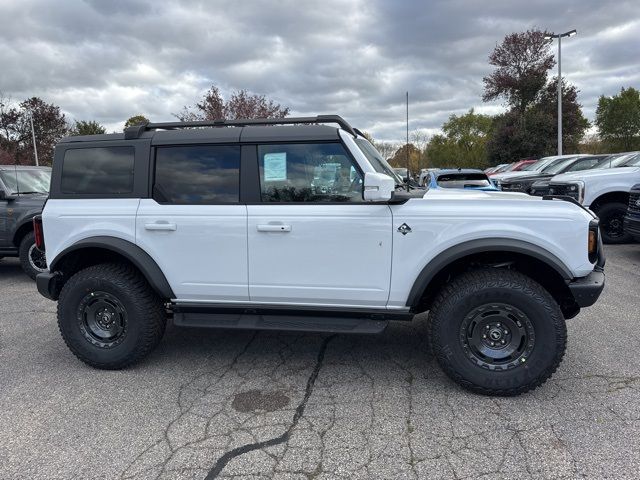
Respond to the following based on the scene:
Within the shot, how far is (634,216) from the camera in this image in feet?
23.4

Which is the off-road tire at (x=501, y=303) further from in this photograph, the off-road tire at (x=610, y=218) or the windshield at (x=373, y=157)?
the off-road tire at (x=610, y=218)

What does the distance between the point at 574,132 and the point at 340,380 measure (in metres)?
35.9

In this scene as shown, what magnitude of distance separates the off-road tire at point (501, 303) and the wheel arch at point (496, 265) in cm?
12

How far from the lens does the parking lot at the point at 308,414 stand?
2555 millimetres

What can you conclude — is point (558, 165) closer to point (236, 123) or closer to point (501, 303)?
point (501, 303)

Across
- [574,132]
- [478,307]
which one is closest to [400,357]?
[478,307]

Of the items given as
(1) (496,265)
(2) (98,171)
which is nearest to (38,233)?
(2) (98,171)

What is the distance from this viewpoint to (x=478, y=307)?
3189mm

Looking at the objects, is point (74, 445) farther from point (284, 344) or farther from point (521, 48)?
point (521, 48)

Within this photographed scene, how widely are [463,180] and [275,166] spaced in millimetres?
6971

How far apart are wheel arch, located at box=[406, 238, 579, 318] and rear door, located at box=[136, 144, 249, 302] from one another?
4.42 feet

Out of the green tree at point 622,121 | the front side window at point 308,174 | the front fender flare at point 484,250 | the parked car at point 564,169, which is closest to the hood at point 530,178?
the parked car at point 564,169

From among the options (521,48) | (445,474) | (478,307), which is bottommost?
(445,474)

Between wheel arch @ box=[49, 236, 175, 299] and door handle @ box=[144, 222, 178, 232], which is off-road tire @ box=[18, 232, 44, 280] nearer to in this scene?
wheel arch @ box=[49, 236, 175, 299]
